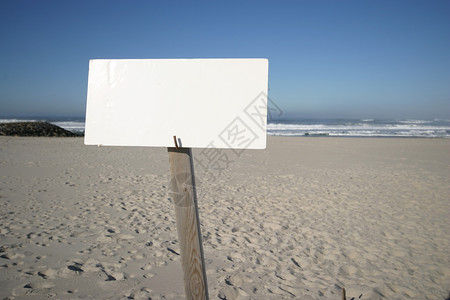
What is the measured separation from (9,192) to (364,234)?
21.6 ft

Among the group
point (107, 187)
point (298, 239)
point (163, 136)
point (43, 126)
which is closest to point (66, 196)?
point (107, 187)

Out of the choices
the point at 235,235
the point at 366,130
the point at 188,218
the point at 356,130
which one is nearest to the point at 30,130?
the point at 235,235

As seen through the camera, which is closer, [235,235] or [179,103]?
[179,103]

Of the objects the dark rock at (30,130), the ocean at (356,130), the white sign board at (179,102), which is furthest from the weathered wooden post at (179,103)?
the ocean at (356,130)

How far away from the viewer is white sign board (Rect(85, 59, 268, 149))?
145cm

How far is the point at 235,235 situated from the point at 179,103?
2898 millimetres

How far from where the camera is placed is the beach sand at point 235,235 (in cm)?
279

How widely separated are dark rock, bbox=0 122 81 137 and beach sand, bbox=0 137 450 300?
37.3ft

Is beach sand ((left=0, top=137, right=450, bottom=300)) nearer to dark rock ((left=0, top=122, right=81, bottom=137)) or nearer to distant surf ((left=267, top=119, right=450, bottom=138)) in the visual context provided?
dark rock ((left=0, top=122, right=81, bottom=137))

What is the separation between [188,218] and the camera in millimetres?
1728

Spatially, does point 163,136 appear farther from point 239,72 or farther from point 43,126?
point 43,126

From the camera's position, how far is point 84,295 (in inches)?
101

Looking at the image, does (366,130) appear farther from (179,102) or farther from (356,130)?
(179,102)

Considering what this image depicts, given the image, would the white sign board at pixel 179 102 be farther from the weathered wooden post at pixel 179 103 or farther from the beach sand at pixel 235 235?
the beach sand at pixel 235 235
